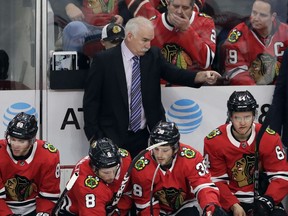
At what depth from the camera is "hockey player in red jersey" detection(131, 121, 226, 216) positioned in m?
7.02

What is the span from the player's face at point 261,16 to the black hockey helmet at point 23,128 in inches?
77.3

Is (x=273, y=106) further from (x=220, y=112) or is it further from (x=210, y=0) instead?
(x=210, y=0)

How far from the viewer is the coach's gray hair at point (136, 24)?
7430 millimetres

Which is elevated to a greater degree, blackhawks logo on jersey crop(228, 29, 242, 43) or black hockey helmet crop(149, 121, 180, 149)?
blackhawks logo on jersey crop(228, 29, 242, 43)

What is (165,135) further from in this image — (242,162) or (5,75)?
(5,75)

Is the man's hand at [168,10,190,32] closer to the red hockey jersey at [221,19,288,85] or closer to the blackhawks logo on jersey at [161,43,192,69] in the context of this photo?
the blackhawks logo on jersey at [161,43,192,69]

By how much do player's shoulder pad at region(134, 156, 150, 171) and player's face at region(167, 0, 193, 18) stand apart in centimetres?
120

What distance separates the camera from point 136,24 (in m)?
7.44

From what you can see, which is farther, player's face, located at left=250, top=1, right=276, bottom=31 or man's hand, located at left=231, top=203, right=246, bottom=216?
player's face, located at left=250, top=1, right=276, bottom=31

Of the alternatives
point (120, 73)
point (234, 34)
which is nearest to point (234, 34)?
point (234, 34)

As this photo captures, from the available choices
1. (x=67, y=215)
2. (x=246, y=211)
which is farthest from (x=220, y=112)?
(x=67, y=215)

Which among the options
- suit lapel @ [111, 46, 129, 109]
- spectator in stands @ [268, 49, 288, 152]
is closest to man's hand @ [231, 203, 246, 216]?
spectator in stands @ [268, 49, 288, 152]

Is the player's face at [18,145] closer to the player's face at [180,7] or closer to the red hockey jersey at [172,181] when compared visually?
the red hockey jersey at [172,181]

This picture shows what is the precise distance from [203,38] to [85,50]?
89 centimetres
